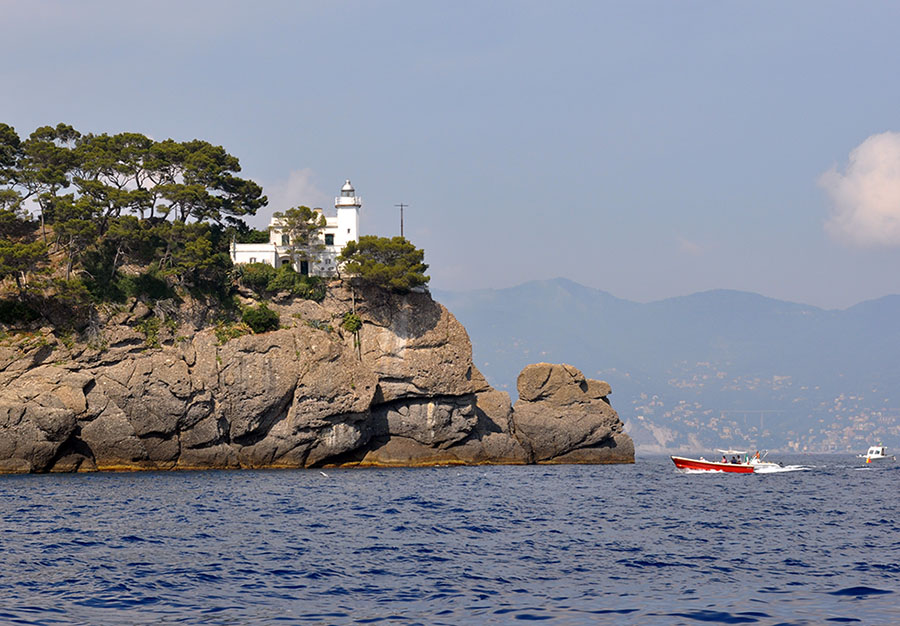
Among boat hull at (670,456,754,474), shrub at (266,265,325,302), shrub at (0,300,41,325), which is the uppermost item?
shrub at (266,265,325,302)

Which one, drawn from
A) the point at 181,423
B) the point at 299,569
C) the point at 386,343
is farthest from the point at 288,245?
the point at 299,569

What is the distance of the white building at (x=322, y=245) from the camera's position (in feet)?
286

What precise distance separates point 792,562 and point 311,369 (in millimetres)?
49776

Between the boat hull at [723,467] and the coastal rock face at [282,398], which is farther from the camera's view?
the boat hull at [723,467]

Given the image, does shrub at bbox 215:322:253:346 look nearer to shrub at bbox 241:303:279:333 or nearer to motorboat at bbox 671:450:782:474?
shrub at bbox 241:303:279:333

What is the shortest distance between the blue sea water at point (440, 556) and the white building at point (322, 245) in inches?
1405

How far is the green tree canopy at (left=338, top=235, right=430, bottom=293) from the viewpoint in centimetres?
8212

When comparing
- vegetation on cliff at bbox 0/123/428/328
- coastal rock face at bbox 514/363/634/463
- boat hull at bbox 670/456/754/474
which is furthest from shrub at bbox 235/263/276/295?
boat hull at bbox 670/456/754/474

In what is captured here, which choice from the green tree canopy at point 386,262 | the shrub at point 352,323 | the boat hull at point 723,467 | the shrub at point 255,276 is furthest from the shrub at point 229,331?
the boat hull at point 723,467

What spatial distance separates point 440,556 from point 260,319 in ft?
165

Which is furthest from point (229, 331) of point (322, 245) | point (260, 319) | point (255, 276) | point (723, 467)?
point (723, 467)

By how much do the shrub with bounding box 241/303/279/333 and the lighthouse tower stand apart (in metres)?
13.8

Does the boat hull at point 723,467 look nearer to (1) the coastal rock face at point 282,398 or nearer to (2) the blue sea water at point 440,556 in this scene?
(1) the coastal rock face at point 282,398

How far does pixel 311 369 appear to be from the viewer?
74.6 m
